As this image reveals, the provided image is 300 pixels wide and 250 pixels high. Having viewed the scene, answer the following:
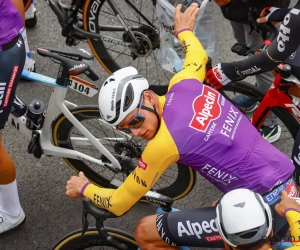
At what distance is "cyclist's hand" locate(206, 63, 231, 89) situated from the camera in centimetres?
404

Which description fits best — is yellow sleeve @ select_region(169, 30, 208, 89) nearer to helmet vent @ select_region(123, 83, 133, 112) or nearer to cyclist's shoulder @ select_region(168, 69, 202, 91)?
cyclist's shoulder @ select_region(168, 69, 202, 91)

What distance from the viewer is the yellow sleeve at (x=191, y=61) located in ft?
11.2

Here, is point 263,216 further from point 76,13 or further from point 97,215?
point 76,13

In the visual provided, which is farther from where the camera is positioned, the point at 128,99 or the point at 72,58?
the point at 72,58

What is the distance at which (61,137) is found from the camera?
14.1 ft

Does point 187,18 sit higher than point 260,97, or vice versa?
point 187,18


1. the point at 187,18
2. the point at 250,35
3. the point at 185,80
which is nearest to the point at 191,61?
the point at 185,80

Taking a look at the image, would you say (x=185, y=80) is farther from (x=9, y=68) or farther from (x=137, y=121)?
(x=9, y=68)

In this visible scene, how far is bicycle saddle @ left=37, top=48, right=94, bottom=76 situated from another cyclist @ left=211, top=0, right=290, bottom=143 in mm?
1238

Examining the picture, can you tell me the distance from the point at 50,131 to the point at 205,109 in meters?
1.50

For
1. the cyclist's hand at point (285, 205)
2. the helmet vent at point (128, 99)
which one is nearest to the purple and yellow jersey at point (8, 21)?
the helmet vent at point (128, 99)

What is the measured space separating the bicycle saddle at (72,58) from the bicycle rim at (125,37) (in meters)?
1.22

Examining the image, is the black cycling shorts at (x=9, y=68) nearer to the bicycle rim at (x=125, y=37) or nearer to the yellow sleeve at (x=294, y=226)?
the bicycle rim at (x=125, y=37)

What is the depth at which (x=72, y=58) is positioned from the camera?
3781 mm
